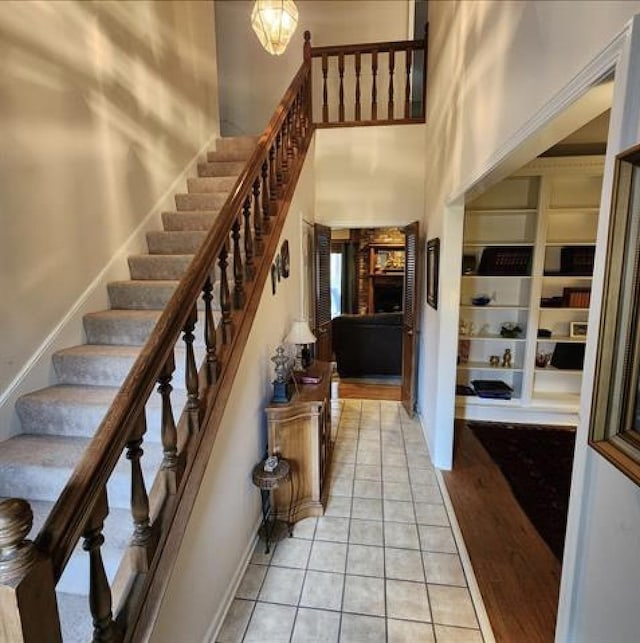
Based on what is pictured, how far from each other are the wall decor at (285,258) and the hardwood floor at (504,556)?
2.03m

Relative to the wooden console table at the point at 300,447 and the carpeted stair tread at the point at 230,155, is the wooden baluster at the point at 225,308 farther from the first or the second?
the carpeted stair tread at the point at 230,155

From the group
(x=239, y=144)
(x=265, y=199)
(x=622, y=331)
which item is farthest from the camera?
(x=239, y=144)

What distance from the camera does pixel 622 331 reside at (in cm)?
92

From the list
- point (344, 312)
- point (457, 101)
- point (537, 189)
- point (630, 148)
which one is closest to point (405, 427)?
point (537, 189)

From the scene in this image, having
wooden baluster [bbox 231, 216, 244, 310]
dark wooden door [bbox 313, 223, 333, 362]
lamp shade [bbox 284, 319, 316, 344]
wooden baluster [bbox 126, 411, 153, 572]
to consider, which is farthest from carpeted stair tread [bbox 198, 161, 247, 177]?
wooden baluster [bbox 126, 411, 153, 572]

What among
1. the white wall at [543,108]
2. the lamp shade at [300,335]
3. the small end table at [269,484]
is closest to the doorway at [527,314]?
the white wall at [543,108]

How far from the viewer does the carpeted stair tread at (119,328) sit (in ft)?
7.88

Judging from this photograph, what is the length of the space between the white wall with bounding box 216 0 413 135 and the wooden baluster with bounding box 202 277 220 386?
4.45 metres

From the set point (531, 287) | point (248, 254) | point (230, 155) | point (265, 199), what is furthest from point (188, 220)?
point (531, 287)

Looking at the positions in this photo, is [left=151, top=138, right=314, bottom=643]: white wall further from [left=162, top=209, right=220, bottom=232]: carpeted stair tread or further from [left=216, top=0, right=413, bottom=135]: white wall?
[left=216, top=0, right=413, bottom=135]: white wall

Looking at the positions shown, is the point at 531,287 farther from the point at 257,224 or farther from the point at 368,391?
the point at 257,224

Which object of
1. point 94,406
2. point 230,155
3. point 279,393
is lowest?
point 279,393

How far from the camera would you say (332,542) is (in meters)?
2.39

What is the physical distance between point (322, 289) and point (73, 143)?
260cm
